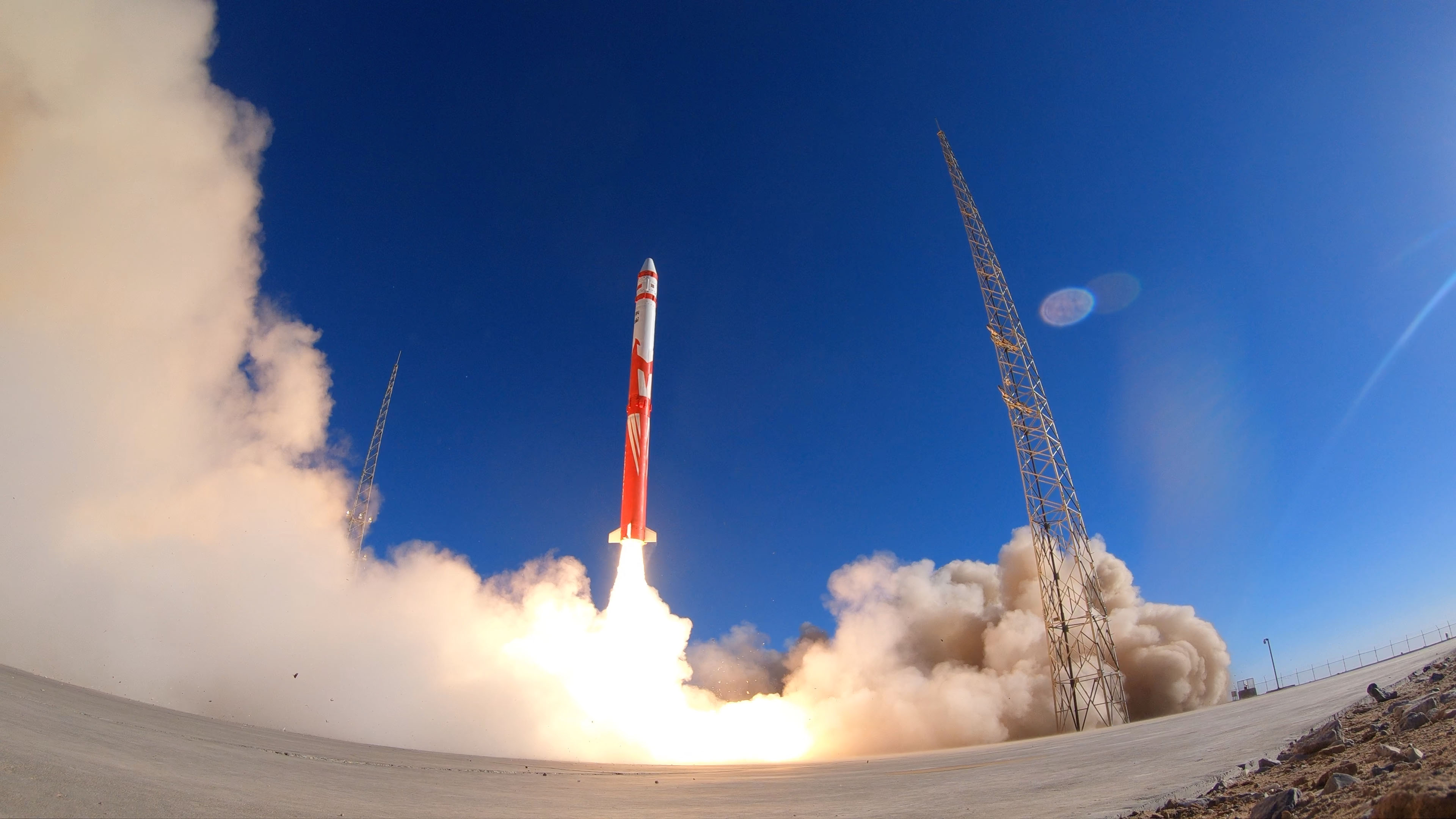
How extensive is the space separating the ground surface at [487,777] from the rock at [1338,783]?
1.89 m

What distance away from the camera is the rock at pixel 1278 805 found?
17.3 ft

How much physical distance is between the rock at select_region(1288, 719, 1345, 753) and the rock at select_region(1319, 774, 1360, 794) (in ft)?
9.52

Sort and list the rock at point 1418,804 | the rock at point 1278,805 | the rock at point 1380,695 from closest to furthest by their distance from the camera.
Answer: the rock at point 1418,804
the rock at point 1278,805
the rock at point 1380,695

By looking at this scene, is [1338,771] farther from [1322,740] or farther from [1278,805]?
[1322,740]

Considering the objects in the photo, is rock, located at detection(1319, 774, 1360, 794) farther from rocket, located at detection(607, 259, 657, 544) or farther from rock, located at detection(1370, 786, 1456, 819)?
rocket, located at detection(607, 259, 657, 544)

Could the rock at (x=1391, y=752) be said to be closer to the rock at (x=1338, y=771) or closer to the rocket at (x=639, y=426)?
the rock at (x=1338, y=771)

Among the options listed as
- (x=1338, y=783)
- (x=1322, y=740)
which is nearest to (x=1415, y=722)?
(x=1322, y=740)

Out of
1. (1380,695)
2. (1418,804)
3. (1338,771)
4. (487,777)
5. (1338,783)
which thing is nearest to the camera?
(1418,804)

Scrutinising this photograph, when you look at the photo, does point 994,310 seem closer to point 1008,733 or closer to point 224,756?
point 1008,733

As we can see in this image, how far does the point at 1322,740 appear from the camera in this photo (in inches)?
308

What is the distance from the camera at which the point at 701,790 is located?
36.9ft

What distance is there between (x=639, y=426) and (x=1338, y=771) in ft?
92.2

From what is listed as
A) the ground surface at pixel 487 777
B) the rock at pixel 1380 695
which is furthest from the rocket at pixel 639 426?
the rock at pixel 1380 695

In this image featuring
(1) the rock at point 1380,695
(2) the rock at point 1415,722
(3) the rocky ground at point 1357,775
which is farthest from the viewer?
(1) the rock at point 1380,695
